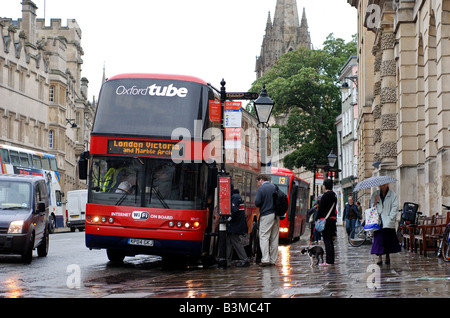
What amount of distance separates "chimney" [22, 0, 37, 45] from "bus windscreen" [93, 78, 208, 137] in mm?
65771

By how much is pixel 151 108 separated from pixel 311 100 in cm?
5535

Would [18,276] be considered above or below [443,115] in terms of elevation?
below

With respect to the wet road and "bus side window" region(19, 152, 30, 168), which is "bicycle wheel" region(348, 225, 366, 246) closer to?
the wet road

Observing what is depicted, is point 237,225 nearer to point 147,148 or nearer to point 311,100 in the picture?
point 147,148

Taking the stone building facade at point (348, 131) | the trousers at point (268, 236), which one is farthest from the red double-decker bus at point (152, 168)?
the stone building facade at point (348, 131)

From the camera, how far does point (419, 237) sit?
21.0 meters

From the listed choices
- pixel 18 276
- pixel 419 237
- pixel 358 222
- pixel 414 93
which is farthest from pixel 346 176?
pixel 18 276

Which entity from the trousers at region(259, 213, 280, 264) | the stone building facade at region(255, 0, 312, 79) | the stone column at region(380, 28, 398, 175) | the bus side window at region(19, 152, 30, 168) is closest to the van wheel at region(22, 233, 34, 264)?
the trousers at region(259, 213, 280, 264)

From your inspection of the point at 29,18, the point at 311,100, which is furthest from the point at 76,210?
the point at 29,18

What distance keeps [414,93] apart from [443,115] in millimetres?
5798

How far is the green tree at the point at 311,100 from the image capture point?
7119 cm

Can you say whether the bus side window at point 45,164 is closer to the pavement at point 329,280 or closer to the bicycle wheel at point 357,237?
the bicycle wheel at point 357,237

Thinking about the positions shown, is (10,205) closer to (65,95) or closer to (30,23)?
(30,23)

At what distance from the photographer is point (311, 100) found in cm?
7300
